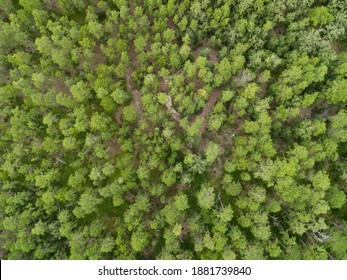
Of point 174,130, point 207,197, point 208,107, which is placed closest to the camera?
point 207,197

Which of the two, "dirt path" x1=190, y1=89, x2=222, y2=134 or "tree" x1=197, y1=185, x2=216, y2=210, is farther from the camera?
"dirt path" x1=190, y1=89, x2=222, y2=134

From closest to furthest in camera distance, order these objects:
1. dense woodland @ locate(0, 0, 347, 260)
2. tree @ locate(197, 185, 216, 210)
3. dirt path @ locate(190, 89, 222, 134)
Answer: tree @ locate(197, 185, 216, 210) → dense woodland @ locate(0, 0, 347, 260) → dirt path @ locate(190, 89, 222, 134)

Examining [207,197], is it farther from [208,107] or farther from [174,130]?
[208,107]

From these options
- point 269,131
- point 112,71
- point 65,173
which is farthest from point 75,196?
point 269,131

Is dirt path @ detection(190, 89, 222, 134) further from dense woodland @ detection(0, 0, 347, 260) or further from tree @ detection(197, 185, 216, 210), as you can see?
tree @ detection(197, 185, 216, 210)

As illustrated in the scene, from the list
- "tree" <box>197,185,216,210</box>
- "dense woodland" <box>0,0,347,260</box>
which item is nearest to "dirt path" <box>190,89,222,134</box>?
"dense woodland" <box>0,0,347,260</box>

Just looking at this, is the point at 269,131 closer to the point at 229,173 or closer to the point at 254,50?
the point at 229,173

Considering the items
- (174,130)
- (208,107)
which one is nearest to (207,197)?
(174,130)
